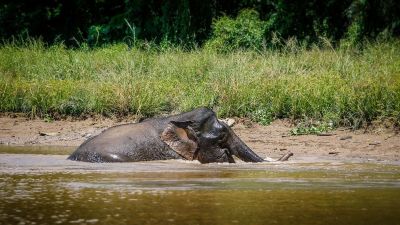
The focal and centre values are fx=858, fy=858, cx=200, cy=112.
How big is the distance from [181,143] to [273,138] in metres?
2.50

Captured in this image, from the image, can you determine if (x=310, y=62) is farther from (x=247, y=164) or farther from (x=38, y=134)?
(x=247, y=164)

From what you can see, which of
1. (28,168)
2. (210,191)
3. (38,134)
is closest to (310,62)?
(38,134)

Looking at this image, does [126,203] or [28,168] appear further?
[28,168]

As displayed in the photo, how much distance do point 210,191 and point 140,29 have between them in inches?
831

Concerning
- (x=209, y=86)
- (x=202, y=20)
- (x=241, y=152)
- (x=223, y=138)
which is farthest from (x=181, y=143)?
(x=202, y=20)

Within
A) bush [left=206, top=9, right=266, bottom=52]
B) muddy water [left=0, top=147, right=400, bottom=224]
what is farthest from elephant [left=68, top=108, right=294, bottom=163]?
bush [left=206, top=9, right=266, bottom=52]

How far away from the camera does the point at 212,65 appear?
1573cm

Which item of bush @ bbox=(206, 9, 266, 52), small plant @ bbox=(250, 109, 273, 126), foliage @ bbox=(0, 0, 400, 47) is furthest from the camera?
bush @ bbox=(206, 9, 266, 52)

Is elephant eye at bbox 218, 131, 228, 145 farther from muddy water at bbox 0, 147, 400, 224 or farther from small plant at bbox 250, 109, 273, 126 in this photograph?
small plant at bbox 250, 109, 273, 126

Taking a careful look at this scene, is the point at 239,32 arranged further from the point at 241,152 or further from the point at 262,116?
the point at 241,152

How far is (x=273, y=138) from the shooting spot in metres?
11.9

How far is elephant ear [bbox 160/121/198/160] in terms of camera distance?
966 centimetres

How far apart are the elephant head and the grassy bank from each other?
2894 millimetres

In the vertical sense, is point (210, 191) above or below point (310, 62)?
above
